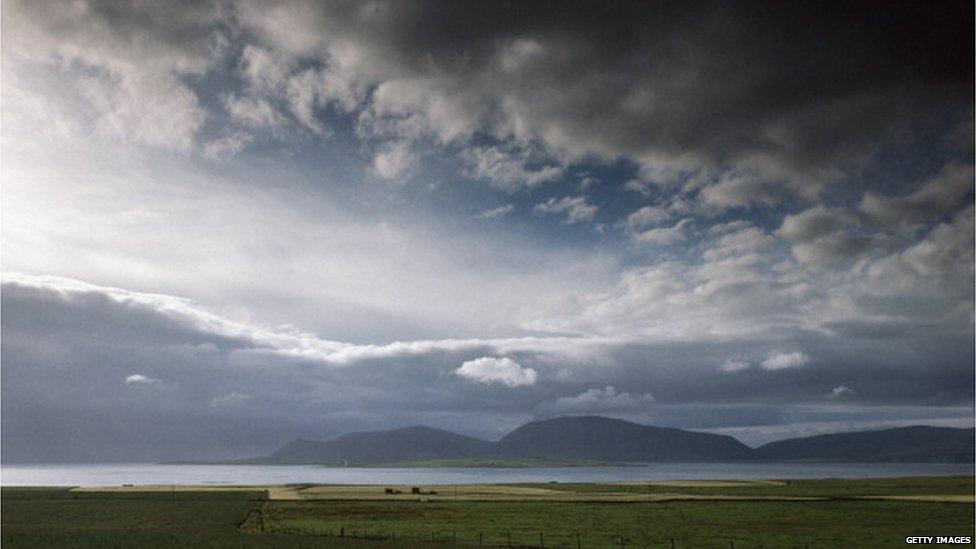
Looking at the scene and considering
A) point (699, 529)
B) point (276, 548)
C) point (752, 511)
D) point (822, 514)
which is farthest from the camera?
point (752, 511)

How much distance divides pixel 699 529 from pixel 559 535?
65.9 ft

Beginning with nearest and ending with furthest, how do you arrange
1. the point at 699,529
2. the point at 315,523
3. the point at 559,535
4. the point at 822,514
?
the point at 559,535 < the point at 699,529 < the point at 315,523 < the point at 822,514

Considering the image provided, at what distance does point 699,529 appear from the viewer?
86.2 m

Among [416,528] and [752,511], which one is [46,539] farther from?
[752,511]

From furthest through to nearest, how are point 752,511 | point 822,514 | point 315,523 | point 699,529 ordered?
point 752,511, point 822,514, point 315,523, point 699,529

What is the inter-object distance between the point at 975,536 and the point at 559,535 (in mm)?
45968

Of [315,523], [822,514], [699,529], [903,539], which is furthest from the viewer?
[822,514]

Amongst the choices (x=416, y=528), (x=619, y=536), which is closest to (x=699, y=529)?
(x=619, y=536)

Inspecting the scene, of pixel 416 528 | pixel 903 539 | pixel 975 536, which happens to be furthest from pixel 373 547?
pixel 975 536

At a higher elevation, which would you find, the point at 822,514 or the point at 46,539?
the point at 46,539

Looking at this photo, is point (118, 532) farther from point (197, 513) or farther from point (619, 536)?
point (619, 536)

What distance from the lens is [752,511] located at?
115125 mm

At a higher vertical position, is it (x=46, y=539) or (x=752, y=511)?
(x=46, y=539)

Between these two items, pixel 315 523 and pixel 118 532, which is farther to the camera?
pixel 315 523
